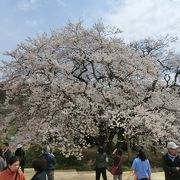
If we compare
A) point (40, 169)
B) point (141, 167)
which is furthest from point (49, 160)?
point (40, 169)

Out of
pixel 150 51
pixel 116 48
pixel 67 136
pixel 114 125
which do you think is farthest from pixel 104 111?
pixel 150 51

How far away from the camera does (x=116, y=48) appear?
71.9ft

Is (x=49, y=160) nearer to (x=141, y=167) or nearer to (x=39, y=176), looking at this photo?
(x=141, y=167)

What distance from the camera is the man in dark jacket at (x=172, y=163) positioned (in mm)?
8594

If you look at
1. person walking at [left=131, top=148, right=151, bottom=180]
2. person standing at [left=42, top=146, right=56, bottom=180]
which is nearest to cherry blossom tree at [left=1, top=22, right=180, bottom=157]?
person standing at [left=42, top=146, right=56, bottom=180]

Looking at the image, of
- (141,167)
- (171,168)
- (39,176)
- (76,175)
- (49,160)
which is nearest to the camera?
(39,176)

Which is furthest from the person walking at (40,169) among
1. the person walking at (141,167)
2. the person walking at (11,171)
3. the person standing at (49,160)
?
the person standing at (49,160)

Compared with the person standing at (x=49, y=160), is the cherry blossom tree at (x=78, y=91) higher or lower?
higher

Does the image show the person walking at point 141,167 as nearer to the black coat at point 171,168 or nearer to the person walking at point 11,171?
the black coat at point 171,168

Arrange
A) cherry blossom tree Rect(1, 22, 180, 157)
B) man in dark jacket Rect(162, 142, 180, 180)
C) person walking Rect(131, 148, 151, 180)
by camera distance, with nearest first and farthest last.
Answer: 1. man in dark jacket Rect(162, 142, 180, 180)
2. person walking Rect(131, 148, 151, 180)
3. cherry blossom tree Rect(1, 22, 180, 157)

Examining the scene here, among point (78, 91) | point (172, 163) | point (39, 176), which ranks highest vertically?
point (78, 91)

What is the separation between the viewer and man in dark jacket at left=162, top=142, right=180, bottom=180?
338 inches

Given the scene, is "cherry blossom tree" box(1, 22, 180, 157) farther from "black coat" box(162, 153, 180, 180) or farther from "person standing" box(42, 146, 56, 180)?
"black coat" box(162, 153, 180, 180)

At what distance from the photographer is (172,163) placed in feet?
28.4
